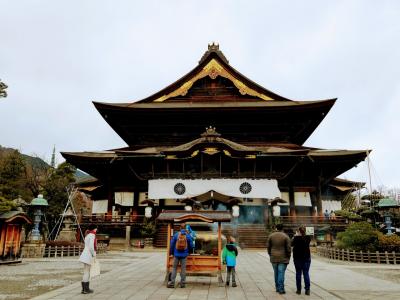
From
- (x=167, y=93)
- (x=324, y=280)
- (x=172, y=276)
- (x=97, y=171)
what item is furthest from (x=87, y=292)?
(x=167, y=93)

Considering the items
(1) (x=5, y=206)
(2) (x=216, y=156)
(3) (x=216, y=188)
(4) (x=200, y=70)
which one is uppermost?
(4) (x=200, y=70)

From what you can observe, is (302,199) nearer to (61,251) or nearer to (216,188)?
(216,188)

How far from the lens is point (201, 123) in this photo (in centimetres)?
3167

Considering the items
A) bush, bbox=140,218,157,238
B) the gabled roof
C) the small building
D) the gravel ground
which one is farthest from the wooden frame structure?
the gabled roof

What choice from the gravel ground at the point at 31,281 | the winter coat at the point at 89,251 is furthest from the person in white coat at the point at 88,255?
the gravel ground at the point at 31,281

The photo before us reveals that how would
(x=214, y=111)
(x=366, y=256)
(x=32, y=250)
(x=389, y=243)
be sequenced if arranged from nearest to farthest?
(x=389, y=243)
(x=366, y=256)
(x=32, y=250)
(x=214, y=111)

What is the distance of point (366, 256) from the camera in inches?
689

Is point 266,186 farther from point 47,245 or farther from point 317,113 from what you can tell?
point 47,245

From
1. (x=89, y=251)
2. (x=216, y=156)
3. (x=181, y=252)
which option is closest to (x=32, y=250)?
(x=89, y=251)

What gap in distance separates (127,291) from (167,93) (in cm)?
2608

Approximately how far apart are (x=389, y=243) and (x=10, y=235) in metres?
18.1

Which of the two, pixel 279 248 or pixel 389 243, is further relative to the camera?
pixel 389 243

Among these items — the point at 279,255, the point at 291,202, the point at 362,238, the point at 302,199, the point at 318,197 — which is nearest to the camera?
the point at 279,255

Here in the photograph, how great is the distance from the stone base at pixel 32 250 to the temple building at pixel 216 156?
6412 mm
